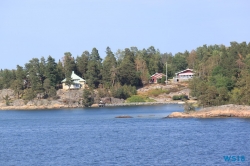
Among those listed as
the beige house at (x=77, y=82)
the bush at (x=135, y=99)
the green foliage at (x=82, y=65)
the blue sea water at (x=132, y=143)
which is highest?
the green foliage at (x=82, y=65)

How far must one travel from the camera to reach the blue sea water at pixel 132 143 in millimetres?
33094

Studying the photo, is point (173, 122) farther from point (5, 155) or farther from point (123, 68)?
point (123, 68)

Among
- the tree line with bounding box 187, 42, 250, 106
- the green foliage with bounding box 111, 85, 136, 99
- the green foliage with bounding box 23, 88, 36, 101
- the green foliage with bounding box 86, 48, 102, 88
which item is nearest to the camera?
the tree line with bounding box 187, 42, 250, 106

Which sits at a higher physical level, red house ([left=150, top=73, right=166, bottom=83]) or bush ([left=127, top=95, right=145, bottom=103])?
red house ([left=150, top=73, right=166, bottom=83])

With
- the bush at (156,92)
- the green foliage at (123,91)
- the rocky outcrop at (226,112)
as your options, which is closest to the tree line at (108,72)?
the green foliage at (123,91)

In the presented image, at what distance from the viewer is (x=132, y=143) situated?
136ft

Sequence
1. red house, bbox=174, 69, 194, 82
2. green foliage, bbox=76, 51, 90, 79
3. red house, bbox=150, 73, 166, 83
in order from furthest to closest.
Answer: red house, bbox=174, 69, 194, 82
red house, bbox=150, 73, 166, 83
green foliage, bbox=76, 51, 90, 79

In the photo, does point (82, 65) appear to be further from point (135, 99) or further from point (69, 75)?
point (135, 99)

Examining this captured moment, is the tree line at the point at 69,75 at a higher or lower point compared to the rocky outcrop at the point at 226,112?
higher

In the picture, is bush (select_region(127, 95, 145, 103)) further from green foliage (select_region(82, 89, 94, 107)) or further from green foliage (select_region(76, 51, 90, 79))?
A: green foliage (select_region(76, 51, 90, 79))

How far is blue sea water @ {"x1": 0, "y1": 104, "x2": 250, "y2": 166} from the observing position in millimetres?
33094

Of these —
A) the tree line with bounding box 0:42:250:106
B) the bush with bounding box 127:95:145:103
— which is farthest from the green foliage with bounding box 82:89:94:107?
the bush with bounding box 127:95:145:103

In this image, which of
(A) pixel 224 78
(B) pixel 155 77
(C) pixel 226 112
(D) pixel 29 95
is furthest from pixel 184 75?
(C) pixel 226 112

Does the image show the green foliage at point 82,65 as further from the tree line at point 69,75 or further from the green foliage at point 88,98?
the green foliage at point 88,98
